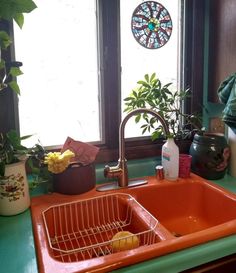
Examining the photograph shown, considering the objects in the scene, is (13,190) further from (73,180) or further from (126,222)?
(126,222)

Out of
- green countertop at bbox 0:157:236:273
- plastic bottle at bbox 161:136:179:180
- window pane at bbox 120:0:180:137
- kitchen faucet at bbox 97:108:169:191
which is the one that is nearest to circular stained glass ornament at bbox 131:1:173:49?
window pane at bbox 120:0:180:137

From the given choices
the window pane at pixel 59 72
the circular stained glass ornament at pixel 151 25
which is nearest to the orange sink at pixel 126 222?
the window pane at pixel 59 72

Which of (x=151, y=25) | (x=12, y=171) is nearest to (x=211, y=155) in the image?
(x=151, y=25)

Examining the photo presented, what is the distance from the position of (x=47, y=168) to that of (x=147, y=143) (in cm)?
60

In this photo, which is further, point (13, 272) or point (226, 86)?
point (226, 86)

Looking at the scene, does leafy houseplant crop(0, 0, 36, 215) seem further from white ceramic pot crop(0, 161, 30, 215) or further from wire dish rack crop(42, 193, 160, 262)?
wire dish rack crop(42, 193, 160, 262)

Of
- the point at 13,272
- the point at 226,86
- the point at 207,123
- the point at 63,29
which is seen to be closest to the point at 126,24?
the point at 63,29

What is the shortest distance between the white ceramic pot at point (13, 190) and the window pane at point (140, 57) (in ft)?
2.18

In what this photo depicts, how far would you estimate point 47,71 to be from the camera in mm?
1327

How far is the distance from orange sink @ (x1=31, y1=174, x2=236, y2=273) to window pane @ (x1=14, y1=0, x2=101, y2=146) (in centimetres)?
36

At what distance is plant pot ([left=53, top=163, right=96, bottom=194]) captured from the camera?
3.74 ft

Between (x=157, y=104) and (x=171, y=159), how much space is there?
30 centimetres

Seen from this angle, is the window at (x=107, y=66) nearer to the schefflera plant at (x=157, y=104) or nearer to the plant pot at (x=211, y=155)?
the schefflera plant at (x=157, y=104)

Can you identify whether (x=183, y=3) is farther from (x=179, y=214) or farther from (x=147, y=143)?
(x=179, y=214)
